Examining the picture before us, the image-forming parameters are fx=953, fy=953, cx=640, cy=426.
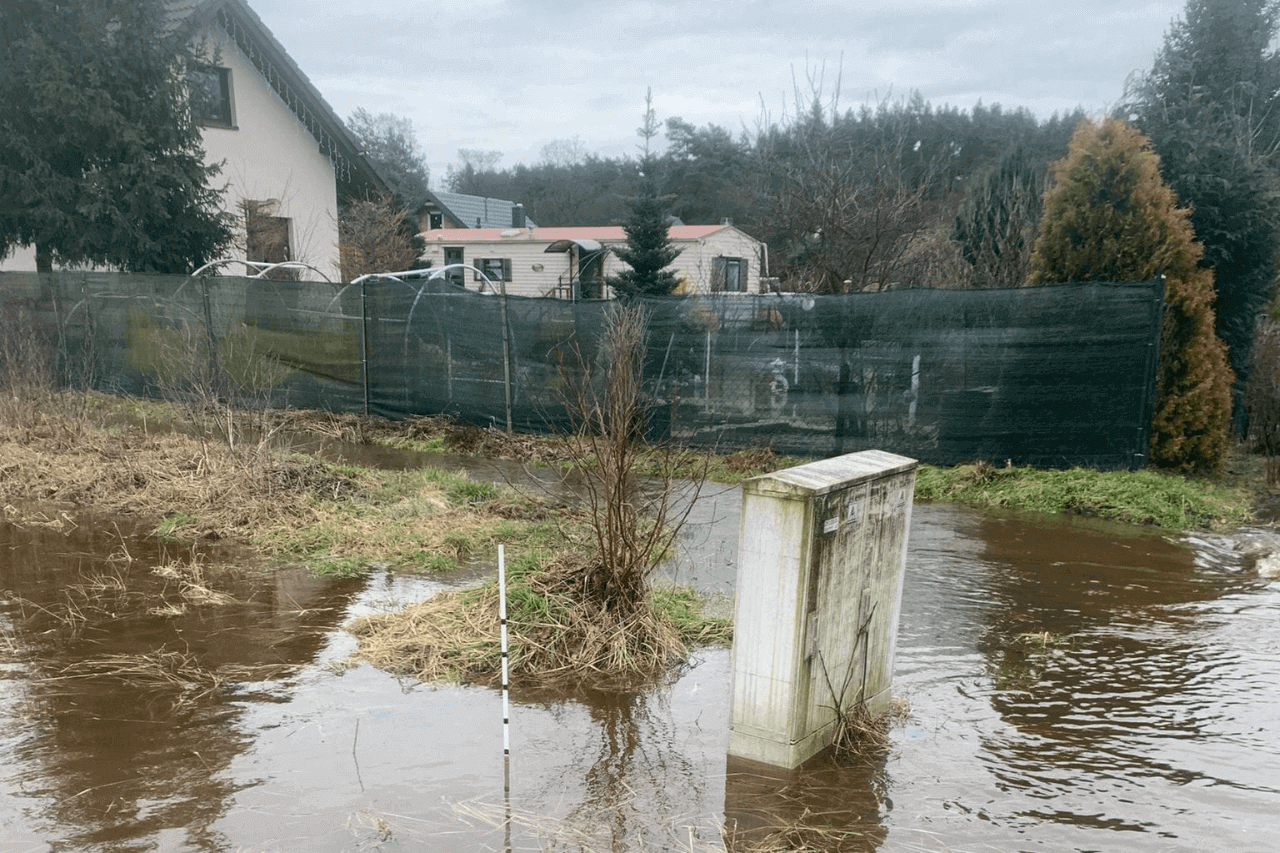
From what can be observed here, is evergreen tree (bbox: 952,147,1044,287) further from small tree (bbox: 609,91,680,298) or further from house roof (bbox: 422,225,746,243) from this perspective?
house roof (bbox: 422,225,746,243)

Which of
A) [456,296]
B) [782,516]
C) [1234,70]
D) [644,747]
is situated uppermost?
[1234,70]

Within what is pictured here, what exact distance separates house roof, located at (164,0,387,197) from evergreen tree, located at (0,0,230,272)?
1944 millimetres

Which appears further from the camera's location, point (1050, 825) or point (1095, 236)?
point (1095, 236)

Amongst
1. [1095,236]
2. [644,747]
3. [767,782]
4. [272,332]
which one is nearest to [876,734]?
[767,782]

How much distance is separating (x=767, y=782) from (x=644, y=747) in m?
0.65

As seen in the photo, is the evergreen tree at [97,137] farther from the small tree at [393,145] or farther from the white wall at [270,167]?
the small tree at [393,145]

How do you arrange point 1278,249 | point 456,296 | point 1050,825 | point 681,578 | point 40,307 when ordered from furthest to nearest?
point 40,307, point 456,296, point 1278,249, point 681,578, point 1050,825

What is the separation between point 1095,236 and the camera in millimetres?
10086

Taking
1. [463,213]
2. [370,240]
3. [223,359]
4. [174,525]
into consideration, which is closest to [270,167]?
[370,240]

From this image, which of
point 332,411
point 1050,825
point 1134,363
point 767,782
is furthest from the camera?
point 332,411

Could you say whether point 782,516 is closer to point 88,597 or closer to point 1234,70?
point 88,597

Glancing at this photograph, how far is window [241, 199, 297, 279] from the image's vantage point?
21766mm

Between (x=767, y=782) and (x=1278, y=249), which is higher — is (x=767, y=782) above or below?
below

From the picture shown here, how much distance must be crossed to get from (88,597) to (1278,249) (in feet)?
41.0
